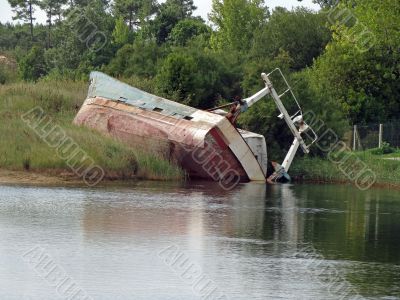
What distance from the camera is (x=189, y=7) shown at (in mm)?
108062

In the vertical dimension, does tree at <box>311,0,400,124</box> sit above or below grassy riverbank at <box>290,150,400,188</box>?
above

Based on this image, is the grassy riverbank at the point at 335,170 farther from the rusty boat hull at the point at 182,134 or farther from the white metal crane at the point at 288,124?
the rusty boat hull at the point at 182,134

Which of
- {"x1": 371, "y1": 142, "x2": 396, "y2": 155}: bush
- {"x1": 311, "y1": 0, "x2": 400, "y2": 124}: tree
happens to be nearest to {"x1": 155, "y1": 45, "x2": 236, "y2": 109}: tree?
{"x1": 371, "y1": 142, "x2": 396, "y2": 155}: bush

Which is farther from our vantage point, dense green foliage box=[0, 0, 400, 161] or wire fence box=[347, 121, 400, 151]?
wire fence box=[347, 121, 400, 151]

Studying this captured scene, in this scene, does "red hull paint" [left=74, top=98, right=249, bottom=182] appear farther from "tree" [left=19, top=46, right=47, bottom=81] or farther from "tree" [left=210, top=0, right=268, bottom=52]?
"tree" [left=210, top=0, right=268, bottom=52]

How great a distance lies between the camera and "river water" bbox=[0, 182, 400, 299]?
16.1 meters

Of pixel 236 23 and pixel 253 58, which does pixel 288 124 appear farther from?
pixel 236 23

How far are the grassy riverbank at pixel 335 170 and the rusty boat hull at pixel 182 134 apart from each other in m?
2.41

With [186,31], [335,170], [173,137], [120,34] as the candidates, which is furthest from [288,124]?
[120,34]

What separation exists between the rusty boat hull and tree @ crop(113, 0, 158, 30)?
217 ft

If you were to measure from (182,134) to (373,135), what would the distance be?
704 inches

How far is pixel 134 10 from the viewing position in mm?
111000

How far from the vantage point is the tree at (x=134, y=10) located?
106438mm

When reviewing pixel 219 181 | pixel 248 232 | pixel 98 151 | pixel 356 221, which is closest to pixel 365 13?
pixel 219 181
